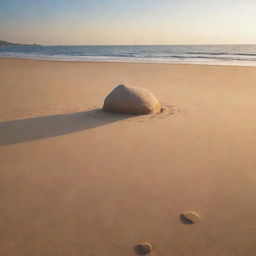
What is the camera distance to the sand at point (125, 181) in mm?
1810

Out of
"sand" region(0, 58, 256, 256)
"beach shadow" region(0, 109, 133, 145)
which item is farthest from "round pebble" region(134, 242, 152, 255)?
"beach shadow" region(0, 109, 133, 145)

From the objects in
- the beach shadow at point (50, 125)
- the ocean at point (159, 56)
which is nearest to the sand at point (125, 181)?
the beach shadow at point (50, 125)

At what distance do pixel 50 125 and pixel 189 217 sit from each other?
271 cm

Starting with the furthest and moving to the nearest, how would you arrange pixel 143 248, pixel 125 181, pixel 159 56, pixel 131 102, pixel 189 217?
pixel 159 56 < pixel 131 102 < pixel 125 181 < pixel 189 217 < pixel 143 248

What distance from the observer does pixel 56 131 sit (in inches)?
151

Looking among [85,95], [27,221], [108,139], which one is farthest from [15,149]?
[85,95]

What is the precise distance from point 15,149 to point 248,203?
2.50 m

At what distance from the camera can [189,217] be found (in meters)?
2.02

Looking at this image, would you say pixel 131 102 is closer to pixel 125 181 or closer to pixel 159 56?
pixel 125 181

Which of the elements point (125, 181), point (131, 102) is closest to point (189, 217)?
point (125, 181)

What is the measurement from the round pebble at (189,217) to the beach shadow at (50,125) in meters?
2.22

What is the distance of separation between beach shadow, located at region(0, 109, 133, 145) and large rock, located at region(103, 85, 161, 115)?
0.13m

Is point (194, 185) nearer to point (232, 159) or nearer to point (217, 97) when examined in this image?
point (232, 159)

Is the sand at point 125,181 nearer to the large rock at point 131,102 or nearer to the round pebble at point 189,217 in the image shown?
the round pebble at point 189,217
